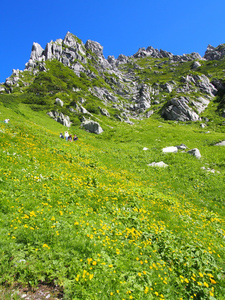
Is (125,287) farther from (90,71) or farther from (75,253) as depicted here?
(90,71)

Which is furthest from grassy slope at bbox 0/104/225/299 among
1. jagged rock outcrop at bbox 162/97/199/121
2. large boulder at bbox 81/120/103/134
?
jagged rock outcrop at bbox 162/97/199/121

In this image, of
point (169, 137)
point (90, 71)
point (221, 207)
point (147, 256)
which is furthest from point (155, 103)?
point (147, 256)

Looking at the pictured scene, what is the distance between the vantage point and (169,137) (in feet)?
136

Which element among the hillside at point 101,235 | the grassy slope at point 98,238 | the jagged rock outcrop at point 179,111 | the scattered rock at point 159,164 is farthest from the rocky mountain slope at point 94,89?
the grassy slope at point 98,238

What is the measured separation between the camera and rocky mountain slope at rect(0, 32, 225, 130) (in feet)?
220

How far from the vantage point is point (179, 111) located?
7800 cm

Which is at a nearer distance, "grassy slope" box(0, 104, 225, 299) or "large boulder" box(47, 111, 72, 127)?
"grassy slope" box(0, 104, 225, 299)

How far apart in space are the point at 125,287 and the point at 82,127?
4476 centimetres

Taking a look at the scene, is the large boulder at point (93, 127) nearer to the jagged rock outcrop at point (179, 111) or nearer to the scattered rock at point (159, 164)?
the scattered rock at point (159, 164)

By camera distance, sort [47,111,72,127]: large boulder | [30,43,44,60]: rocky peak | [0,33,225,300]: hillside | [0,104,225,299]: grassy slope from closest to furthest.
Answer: [0,33,225,300]: hillside → [0,104,225,299]: grassy slope → [47,111,72,127]: large boulder → [30,43,44,60]: rocky peak

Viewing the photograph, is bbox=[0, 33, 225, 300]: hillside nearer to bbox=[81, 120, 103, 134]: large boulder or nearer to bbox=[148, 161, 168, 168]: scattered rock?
bbox=[148, 161, 168, 168]: scattered rock

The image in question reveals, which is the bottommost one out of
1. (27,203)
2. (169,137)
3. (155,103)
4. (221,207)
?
(221,207)

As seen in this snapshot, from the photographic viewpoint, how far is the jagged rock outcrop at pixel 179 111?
75688 mm

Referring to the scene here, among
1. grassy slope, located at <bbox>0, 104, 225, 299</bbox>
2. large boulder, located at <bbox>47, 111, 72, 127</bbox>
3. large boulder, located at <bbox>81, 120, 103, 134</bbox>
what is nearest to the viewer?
grassy slope, located at <bbox>0, 104, 225, 299</bbox>
